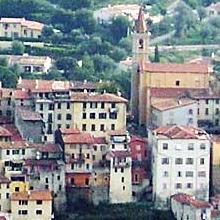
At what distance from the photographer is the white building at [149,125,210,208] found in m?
53.4

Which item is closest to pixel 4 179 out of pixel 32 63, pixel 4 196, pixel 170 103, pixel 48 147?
pixel 4 196

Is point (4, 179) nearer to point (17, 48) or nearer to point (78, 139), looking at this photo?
point (78, 139)

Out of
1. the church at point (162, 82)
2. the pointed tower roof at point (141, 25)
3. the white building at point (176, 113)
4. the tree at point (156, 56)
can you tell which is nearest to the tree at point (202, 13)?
the tree at point (156, 56)

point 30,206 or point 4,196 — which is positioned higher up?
point 4,196

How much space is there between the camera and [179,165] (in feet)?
175

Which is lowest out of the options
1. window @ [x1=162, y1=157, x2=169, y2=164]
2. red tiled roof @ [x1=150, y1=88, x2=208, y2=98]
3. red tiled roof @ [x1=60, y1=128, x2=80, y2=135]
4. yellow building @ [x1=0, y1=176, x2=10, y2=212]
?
yellow building @ [x1=0, y1=176, x2=10, y2=212]

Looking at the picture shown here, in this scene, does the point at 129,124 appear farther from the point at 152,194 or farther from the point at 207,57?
the point at 207,57

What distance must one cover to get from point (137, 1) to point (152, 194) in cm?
3606

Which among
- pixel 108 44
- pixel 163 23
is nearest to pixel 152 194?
pixel 108 44

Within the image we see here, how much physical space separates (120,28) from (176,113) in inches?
845

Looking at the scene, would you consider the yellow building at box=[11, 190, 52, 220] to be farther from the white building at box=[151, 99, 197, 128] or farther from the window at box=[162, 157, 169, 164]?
the white building at box=[151, 99, 197, 128]

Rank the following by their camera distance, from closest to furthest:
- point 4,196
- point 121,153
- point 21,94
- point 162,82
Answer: point 4,196
point 121,153
point 21,94
point 162,82

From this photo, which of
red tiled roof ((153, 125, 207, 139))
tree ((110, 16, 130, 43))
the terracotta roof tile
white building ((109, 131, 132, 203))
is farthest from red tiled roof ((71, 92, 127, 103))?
tree ((110, 16, 130, 43))

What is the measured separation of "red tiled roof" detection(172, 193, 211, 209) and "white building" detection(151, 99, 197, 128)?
481 cm
